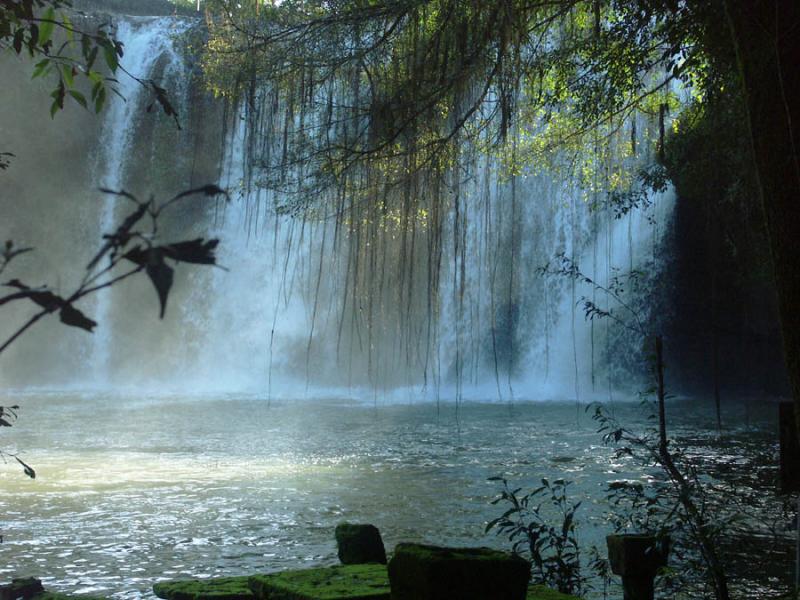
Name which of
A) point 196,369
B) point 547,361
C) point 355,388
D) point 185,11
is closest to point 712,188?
point 547,361

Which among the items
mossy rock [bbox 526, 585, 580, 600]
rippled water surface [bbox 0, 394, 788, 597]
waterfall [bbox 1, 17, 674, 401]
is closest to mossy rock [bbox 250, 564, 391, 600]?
mossy rock [bbox 526, 585, 580, 600]

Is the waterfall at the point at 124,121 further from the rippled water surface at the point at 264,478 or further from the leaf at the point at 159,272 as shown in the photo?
the leaf at the point at 159,272

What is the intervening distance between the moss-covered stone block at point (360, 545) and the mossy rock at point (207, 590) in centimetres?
61

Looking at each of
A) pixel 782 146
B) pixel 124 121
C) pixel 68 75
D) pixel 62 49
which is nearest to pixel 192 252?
pixel 68 75

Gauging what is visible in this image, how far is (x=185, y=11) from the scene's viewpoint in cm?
3075

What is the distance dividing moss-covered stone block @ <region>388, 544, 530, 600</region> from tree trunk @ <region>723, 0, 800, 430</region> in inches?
49.2

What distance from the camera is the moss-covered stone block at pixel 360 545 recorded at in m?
4.77

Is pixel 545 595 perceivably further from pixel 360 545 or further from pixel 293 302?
pixel 293 302

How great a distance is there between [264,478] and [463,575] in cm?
684

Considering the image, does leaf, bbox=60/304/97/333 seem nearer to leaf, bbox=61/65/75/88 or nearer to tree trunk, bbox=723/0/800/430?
leaf, bbox=61/65/75/88

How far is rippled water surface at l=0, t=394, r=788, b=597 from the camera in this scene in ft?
20.1

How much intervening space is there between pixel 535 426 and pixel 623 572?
9870 mm

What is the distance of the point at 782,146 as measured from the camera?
11.0ft

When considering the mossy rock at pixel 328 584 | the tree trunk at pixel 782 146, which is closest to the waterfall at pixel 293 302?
the mossy rock at pixel 328 584
